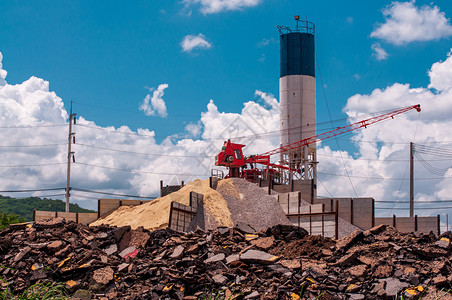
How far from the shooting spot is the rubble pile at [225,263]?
1656 centimetres

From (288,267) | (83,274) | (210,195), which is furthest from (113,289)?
(210,195)

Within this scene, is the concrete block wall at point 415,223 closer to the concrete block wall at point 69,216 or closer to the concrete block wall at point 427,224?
the concrete block wall at point 427,224

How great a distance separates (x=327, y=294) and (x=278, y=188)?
23870mm

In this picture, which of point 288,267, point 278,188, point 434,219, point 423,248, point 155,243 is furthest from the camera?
point 278,188

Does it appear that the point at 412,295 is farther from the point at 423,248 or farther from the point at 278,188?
the point at 278,188

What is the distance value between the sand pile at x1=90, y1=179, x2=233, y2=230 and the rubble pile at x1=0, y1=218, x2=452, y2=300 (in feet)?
26.0

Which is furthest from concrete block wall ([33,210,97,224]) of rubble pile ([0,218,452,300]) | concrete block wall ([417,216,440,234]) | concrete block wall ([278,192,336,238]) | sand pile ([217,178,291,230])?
concrete block wall ([417,216,440,234])

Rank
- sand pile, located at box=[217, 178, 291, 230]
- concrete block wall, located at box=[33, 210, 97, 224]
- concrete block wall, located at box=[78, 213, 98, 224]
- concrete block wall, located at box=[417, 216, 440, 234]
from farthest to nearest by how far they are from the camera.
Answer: concrete block wall, located at box=[417, 216, 440, 234] → sand pile, located at box=[217, 178, 291, 230] → concrete block wall, located at box=[78, 213, 98, 224] → concrete block wall, located at box=[33, 210, 97, 224]

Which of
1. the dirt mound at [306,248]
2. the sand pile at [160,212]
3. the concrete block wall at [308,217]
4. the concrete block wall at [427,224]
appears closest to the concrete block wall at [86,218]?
the sand pile at [160,212]

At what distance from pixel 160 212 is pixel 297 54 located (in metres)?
27.4

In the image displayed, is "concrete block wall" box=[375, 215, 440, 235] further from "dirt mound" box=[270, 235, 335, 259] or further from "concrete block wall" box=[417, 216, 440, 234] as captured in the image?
"dirt mound" box=[270, 235, 335, 259]

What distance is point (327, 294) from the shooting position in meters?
16.3

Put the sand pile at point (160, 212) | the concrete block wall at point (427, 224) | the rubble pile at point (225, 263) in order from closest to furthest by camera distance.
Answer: the rubble pile at point (225, 263) < the sand pile at point (160, 212) < the concrete block wall at point (427, 224)

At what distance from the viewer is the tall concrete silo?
50688mm
